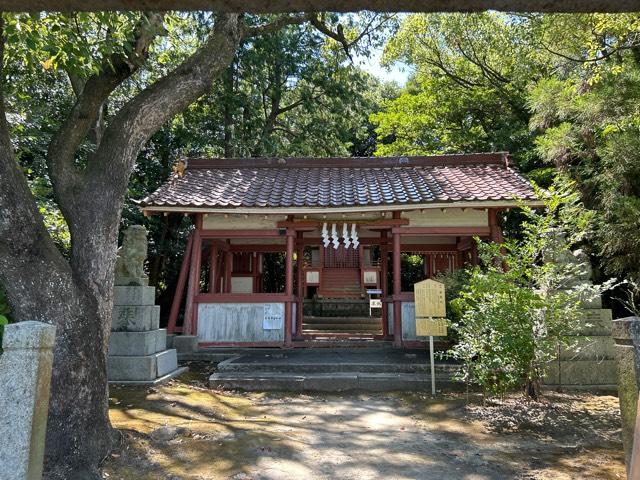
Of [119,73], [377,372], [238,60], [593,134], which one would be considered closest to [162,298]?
[238,60]

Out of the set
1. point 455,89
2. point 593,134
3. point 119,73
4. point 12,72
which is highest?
point 455,89

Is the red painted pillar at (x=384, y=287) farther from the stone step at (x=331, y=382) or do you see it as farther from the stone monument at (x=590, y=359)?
the stone monument at (x=590, y=359)

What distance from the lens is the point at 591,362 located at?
23.4 feet

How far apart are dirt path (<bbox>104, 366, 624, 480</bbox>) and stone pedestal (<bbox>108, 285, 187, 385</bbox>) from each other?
45 cm

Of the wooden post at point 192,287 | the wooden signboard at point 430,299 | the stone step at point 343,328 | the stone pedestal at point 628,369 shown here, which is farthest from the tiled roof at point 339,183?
the stone pedestal at point 628,369

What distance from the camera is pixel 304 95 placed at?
1800 centimetres

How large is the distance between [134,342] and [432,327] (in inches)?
175

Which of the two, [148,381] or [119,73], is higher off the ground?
[119,73]

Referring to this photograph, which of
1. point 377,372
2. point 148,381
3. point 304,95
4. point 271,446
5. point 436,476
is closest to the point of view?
point 436,476

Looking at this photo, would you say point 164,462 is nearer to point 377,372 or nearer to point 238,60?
point 377,372

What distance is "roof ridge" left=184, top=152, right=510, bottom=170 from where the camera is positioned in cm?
1224

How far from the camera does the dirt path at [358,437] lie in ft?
13.6

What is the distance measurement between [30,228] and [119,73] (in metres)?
2.02

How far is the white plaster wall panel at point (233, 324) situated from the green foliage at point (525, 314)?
5.18m
